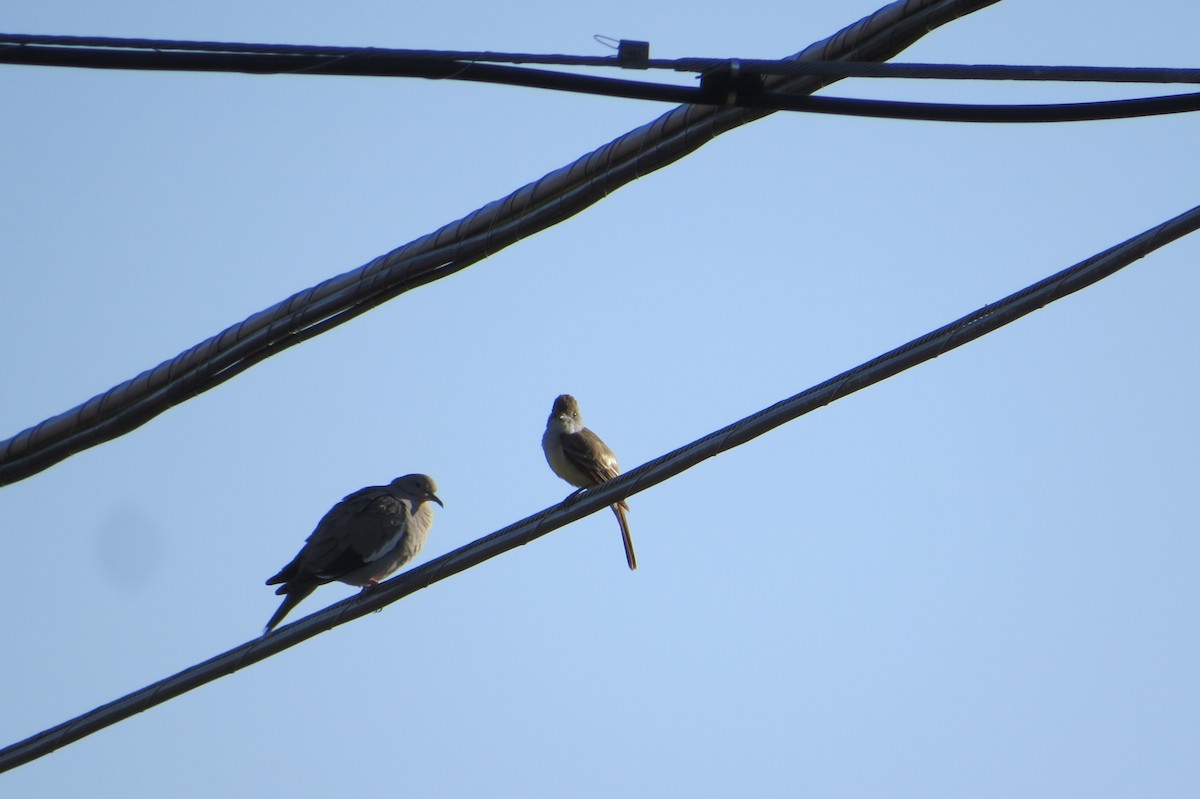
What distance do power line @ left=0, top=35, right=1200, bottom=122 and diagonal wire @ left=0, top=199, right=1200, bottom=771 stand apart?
1.54ft

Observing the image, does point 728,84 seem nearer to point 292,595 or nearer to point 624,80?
point 624,80

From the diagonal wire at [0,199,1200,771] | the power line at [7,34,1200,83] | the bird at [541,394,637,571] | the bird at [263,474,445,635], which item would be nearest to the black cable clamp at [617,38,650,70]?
the power line at [7,34,1200,83]

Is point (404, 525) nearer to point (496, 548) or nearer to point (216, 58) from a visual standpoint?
point (496, 548)

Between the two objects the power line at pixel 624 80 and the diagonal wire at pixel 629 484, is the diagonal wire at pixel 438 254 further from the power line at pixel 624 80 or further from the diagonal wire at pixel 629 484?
the diagonal wire at pixel 629 484

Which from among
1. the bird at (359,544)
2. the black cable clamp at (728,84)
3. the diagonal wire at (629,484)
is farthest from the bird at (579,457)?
the black cable clamp at (728,84)

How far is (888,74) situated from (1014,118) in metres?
0.46

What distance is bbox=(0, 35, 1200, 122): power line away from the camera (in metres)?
3.59

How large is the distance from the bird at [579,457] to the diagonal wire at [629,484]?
4.38m

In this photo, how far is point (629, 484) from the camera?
17.8ft

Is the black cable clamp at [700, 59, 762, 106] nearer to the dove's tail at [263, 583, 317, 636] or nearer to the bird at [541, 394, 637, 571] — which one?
the dove's tail at [263, 583, 317, 636]

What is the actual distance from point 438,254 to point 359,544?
4783mm

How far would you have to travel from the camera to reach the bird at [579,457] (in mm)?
10789

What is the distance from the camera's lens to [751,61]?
405 centimetres

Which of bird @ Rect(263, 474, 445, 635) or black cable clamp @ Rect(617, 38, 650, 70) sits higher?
bird @ Rect(263, 474, 445, 635)
